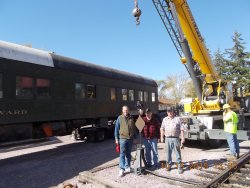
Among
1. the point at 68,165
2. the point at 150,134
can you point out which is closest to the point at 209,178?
the point at 150,134

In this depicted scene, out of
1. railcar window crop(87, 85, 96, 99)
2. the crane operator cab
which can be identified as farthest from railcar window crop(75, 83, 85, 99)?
the crane operator cab

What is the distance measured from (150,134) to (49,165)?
11.7 feet

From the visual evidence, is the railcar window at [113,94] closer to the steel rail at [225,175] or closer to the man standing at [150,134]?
the man standing at [150,134]

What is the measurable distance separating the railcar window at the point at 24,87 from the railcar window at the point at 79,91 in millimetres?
2389

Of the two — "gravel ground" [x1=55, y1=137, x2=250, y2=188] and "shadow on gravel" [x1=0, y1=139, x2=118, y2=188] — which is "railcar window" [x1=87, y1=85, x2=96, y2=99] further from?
"gravel ground" [x1=55, y1=137, x2=250, y2=188]

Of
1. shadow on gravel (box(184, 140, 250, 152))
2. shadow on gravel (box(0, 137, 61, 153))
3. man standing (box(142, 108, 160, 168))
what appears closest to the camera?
man standing (box(142, 108, 160, 168))

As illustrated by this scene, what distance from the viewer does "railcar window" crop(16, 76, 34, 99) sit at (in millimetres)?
9219

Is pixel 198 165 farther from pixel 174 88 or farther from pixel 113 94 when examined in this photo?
pixel 174 88

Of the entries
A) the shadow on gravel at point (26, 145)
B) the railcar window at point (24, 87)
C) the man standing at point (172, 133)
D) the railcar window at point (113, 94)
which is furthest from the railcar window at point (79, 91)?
the man standing at point (172, 133)

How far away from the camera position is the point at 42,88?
1010 centimetres

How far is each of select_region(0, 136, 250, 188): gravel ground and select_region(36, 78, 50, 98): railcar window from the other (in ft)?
7.54

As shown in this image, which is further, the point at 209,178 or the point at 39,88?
the point at 39,88

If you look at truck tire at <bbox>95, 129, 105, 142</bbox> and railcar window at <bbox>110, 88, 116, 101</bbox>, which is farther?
railcar window at <bbox>110, 88, 116, 101</bbox>

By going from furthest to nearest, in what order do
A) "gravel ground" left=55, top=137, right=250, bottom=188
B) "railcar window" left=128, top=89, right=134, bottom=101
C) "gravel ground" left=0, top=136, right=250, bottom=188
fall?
1. "railcar window" left=128, top=89, right=134, bottom=101
2. "gravel ground" left=0, top=136, right=250, bottom=188
3. "gravel ground" left=55, top=137, right=250, bottom=188
